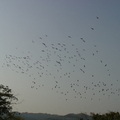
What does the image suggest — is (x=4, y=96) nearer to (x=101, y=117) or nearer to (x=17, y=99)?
(x=17, y=99)

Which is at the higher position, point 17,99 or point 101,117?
point 17,99

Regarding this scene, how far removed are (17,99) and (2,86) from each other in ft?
15.1

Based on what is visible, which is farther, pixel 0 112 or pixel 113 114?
pixel 113 114

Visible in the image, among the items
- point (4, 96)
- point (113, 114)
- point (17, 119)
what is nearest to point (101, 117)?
point (113, 114)

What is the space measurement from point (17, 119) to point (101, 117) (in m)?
19.9

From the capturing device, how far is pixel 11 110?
5253 cm

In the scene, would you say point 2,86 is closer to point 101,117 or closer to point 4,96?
point 4,96

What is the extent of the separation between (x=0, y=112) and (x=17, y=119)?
455cm

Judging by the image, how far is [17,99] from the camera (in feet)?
176

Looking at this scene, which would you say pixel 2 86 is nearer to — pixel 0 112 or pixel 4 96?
pixel 4 96

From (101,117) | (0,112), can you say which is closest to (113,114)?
(101,117)

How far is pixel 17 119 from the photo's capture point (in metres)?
53.3

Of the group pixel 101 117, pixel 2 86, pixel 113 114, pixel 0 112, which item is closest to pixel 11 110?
pixel 0 112

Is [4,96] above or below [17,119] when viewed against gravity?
above
